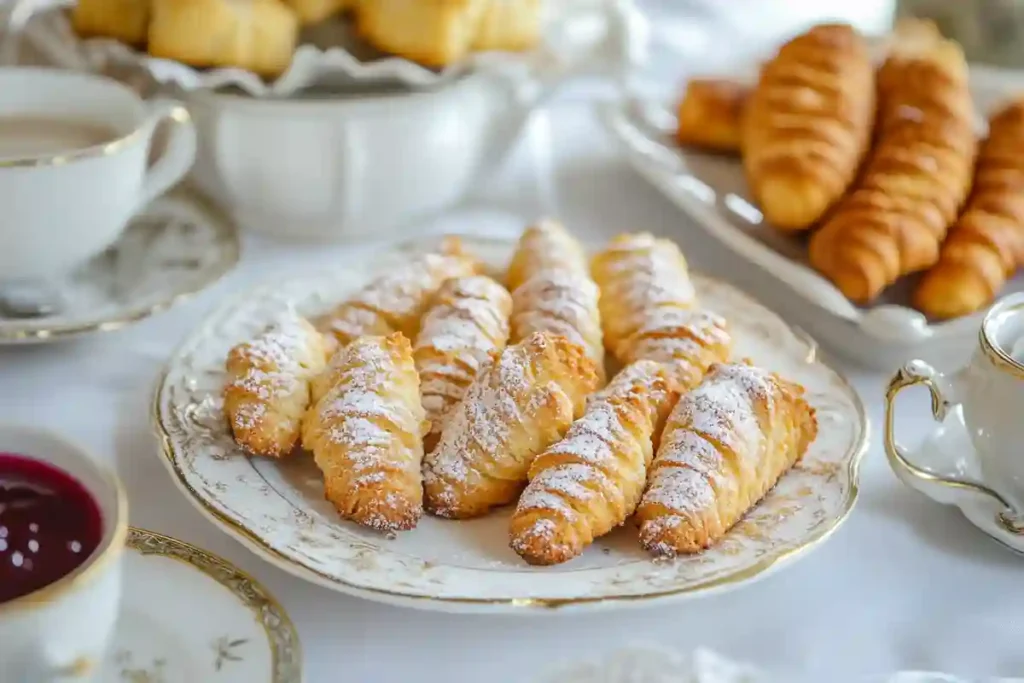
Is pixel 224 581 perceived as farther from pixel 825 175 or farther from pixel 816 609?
pixel 825 175

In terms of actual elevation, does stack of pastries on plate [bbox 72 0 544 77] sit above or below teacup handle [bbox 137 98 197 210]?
above

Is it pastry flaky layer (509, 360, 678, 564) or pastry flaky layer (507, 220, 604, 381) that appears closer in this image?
pastry flaky layer (509, 360, 678, 564)

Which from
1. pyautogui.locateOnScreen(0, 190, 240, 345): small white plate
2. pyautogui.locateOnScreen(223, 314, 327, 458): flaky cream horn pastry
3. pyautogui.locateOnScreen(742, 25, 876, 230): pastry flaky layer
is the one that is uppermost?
pyautogui.locateOnScreen(742, 25, 876, 230): pastry flaky layer

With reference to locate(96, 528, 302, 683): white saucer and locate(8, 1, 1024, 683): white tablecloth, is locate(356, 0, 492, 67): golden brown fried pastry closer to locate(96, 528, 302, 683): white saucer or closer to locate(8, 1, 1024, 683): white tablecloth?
locate(8, 1, 1024, 683): white tablecloth

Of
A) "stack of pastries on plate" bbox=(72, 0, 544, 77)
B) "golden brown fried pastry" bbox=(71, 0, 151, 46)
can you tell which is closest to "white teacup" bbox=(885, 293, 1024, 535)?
"stack of pastries on plate" bbox=(72, 0, 544, 77)

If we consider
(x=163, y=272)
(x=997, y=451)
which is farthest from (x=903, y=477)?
(x=163, y=272)

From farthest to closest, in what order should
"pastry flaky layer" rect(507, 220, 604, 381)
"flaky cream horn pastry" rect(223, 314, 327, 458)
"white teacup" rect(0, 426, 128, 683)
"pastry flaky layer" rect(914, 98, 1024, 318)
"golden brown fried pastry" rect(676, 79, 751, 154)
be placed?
"golden brown fried pastry" rect(676, 79, 751, 154)
"pastry flaky layer" rect(914, 98, 1024, 318)
"pastry flaky layer" rect(507, 220, 604, 381)
"flaky cream horn pastry" rect(223, 314, 327, 458)
"white teacup" rect(0, 426, 128, 683)
